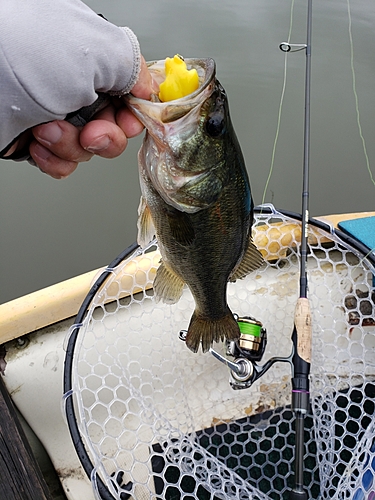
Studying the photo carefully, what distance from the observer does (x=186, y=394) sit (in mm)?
1990

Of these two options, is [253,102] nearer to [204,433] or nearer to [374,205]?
[374,205]

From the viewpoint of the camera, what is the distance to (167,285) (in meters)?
1.45

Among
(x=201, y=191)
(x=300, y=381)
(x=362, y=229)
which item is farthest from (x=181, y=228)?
(x=362, y=229)

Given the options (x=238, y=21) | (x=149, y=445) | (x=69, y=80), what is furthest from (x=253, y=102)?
(x=69, y=80)

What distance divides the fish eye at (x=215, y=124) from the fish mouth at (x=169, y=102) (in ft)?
0.18

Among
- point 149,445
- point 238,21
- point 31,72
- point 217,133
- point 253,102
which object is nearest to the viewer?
point 31,72

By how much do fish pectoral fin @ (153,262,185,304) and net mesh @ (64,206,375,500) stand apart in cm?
37

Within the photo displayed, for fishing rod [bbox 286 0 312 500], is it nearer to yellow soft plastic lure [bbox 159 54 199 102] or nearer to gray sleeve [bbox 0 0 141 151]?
yellow soft plastic lure [bbox 159 54 199 102]

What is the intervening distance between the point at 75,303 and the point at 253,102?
306 cm

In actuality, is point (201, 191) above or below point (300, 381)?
above

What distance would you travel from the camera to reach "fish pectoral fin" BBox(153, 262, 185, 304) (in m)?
1.44

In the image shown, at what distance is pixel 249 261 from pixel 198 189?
0.35 metres

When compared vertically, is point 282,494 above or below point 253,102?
below

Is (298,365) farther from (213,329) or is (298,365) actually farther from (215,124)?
(215,124)
